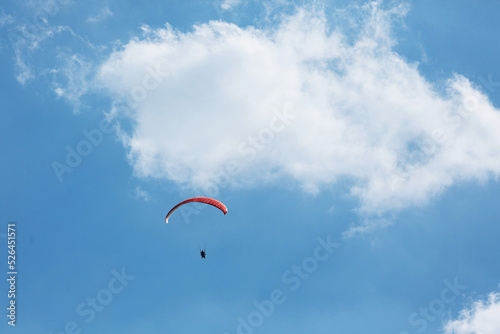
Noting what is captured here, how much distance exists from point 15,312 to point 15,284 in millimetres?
3172

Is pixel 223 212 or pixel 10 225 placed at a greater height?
pixel 10 225

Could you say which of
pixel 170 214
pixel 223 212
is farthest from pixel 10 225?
pixel 223 212

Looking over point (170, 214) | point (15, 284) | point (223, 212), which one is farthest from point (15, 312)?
point (223, 212)

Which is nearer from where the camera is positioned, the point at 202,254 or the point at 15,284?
the point at 15,284

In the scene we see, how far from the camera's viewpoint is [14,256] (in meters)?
70.0

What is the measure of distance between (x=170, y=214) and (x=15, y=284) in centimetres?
1953

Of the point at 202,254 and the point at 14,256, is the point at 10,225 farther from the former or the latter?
the point at 202,254

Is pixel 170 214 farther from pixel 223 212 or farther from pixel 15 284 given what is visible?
pixel 15 284

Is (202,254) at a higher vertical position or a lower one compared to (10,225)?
lower

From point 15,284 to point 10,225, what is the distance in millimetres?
6966

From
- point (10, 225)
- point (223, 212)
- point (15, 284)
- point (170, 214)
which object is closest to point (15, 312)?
point (15, 284)

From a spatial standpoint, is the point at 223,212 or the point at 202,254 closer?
the point at 223,212

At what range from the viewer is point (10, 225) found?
233ft

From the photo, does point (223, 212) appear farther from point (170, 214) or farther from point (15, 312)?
point (15, 312)
